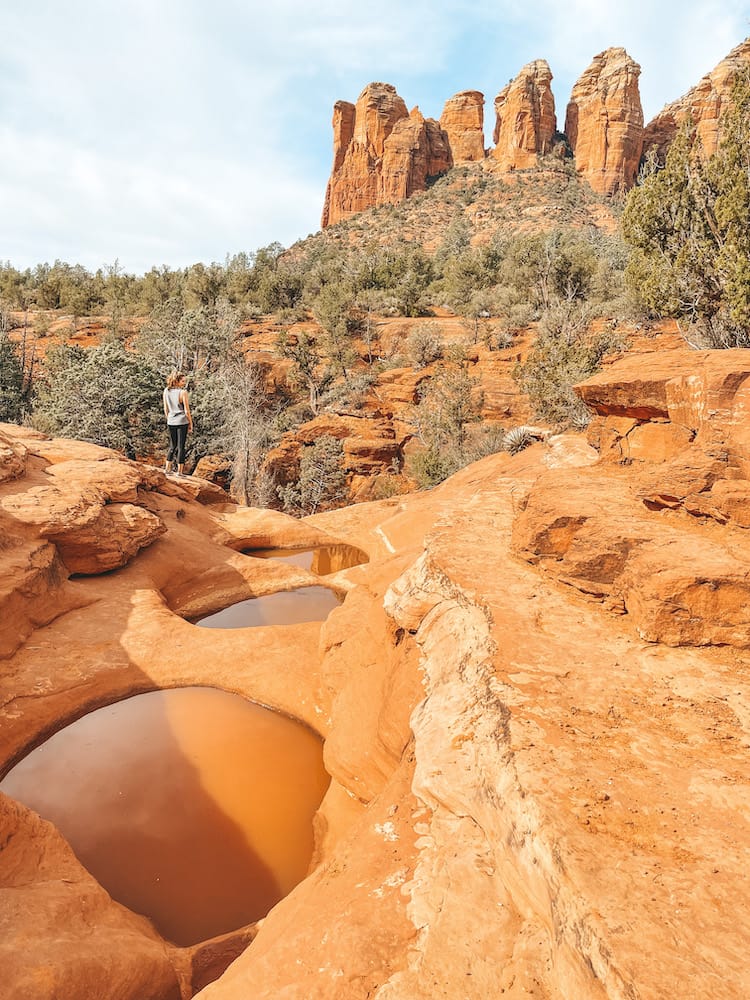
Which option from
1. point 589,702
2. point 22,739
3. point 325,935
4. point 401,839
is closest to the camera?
point 325,935

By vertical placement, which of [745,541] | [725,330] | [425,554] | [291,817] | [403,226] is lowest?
[291,817]

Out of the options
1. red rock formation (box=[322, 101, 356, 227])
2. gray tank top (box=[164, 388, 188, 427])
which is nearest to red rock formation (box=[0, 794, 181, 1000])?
gray tank top (box=[164, 388, 188, 427])

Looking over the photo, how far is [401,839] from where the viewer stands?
3375 millimetres

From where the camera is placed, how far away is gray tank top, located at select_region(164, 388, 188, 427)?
10352mm

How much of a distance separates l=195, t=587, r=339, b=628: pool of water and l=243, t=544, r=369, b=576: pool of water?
151cm

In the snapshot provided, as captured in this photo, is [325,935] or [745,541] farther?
[745,541]

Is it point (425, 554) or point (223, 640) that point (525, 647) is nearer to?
point (425, 554)

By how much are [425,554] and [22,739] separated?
4.94 m

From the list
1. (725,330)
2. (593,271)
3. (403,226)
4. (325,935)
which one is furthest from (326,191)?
(325,935)

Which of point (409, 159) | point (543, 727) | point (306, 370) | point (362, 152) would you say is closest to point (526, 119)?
point (409, 159)

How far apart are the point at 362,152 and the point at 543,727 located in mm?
73420

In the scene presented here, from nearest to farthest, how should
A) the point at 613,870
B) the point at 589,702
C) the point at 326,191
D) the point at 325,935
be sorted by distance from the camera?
the point at 613,870 < the point at 325,935 < the point at 589,702 < the point at 326,191

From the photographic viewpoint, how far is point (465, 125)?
63.4 metres

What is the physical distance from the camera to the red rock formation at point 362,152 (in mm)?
61875
